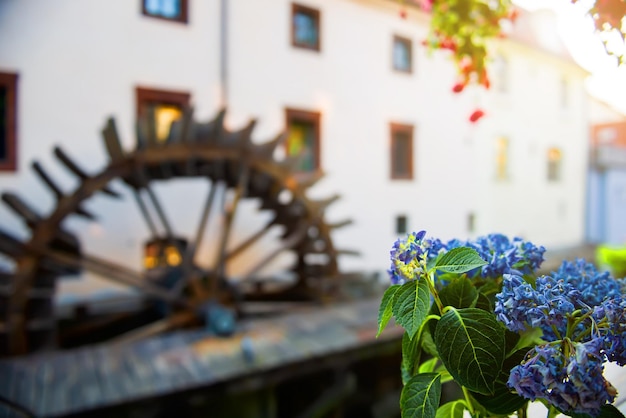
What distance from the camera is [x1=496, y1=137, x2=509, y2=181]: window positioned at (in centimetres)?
1229

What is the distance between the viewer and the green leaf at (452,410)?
0.69 m

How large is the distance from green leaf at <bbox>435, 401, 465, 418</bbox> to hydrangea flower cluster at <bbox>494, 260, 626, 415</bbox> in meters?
0.14

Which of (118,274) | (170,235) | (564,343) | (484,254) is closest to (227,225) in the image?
(170,235)

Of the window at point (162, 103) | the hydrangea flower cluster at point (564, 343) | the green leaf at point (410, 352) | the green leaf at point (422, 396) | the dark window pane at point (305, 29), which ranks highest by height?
the dark window pane at point (305, 29)

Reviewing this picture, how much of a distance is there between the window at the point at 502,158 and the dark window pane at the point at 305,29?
240 inches

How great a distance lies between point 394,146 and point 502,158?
4054 millimetres

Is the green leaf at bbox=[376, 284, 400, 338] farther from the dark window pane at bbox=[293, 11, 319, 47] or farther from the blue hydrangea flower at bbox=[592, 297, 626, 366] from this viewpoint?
the dark window pane at bbox=[293, 11, 319, 47]

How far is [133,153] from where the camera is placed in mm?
4980

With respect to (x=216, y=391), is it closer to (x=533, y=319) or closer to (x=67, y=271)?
(x=67, y=271)

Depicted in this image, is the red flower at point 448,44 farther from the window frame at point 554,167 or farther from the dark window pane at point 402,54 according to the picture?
the window frame at point 554,167

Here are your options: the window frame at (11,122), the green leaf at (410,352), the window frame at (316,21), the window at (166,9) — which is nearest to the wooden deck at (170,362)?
the window frame at (11,122)

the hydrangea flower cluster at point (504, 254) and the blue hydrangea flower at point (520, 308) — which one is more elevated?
the hydrangea flower cluster at point (504, 254)

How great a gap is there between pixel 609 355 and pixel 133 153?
4.99 meters

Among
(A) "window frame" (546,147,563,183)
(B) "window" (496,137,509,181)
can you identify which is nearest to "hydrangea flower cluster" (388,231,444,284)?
(B) "window" (496,137,509,181)
